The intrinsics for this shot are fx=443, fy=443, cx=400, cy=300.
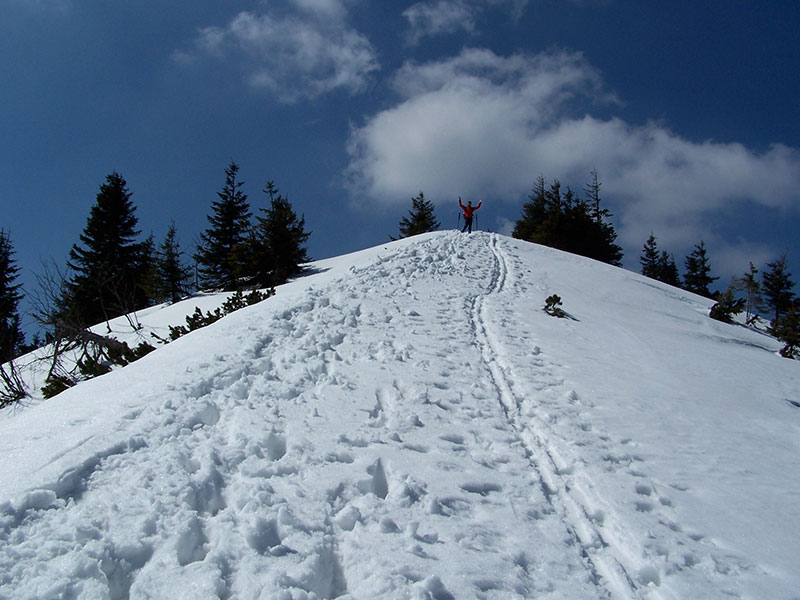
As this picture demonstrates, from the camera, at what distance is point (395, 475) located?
181 inches

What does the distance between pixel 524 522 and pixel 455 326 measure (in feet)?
20.1

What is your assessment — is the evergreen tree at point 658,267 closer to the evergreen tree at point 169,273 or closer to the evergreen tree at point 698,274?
the evergreen tree at point 698,274

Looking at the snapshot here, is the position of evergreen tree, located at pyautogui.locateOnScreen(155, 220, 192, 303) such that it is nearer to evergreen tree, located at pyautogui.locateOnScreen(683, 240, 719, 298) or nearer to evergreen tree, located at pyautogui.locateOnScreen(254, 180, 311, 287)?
evergreen tree, located at pyautogui.locateOnScreen(254, 180, 311, 287)

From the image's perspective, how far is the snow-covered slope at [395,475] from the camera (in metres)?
3.39

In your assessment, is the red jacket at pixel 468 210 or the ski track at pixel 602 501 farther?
the red jacket at pixel 468 210

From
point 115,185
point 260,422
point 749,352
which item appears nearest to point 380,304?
point 260,422

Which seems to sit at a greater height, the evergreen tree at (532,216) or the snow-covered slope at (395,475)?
the evergreen tree at (532,216)

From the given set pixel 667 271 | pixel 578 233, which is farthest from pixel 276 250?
pixel 667 271

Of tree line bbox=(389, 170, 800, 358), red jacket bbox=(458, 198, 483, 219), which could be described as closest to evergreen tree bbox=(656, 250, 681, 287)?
tree line bbox=(389, 170, 800, 358)

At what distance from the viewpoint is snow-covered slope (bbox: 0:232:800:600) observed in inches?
133

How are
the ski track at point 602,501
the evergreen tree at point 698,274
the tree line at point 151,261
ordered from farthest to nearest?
the evergreen tree at point 698,274, the tree line at point 151,261, the ski track at point 602,501

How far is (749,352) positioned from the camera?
12625mm

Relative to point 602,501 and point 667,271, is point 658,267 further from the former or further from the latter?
point 602,501

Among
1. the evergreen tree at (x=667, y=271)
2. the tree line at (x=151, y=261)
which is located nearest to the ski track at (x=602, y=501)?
the tree line at (x=151, y=261)
